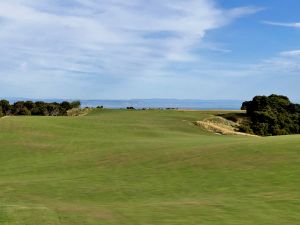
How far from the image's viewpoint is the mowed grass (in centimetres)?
1526

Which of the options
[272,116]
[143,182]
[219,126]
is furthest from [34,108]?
[143,182]

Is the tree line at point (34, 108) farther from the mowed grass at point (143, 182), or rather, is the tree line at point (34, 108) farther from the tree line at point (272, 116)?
the mowed grass at point (143, 182)

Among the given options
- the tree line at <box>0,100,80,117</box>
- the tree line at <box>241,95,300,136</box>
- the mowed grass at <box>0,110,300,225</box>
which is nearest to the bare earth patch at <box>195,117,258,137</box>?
the tree line at <box>241,95,300,136</box>

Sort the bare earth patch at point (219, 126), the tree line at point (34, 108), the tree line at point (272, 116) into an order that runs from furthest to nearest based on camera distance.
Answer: the tree line at point (34, 108) → the tree line at point (272, 116) → the bare earth patch at point (219, 126)

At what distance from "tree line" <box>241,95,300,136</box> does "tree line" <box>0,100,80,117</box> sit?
1424 inches

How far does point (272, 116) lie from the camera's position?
81.1 meters

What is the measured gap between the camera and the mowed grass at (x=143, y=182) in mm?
15258

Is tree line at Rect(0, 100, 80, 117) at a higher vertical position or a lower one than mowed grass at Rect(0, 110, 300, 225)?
higher

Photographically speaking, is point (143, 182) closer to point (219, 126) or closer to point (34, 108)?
point (219, 126)

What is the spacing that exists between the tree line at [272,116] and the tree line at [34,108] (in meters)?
36.2

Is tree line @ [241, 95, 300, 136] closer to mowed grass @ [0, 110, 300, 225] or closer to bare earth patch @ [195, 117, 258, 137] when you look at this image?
bare earth patch @ [195, 117, 258, 137]

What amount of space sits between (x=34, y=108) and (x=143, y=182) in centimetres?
7619

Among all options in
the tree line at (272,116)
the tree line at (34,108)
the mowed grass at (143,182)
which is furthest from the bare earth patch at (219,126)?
the tree line at (34,108)

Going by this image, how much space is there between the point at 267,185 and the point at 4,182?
13.0m
